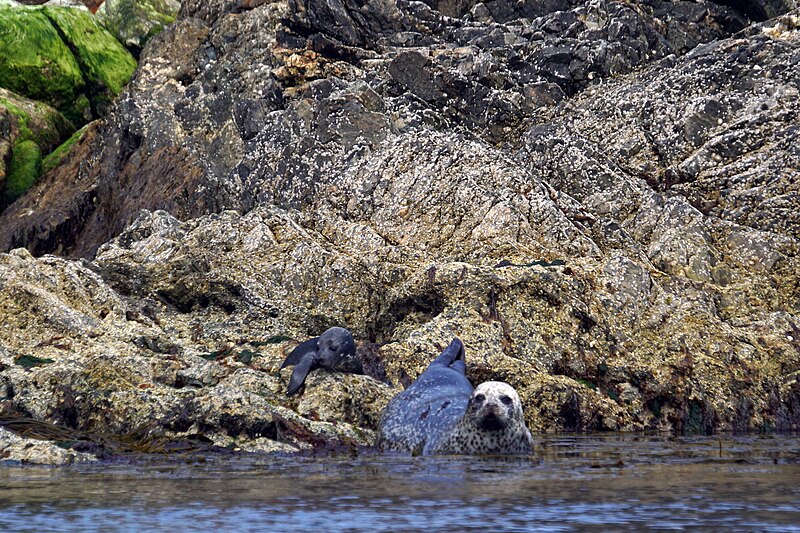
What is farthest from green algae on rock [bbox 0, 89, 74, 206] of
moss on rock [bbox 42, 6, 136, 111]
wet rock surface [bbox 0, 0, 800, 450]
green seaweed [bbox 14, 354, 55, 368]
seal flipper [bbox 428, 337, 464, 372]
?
seal flipper [bbox 428, 337, 464, 372]

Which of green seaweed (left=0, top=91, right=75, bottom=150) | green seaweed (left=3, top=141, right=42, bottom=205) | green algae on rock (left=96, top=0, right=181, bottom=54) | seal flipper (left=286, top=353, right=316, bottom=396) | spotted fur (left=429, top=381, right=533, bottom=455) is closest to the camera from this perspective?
spotted fur (left=429, top=381, right=533, bottom=455)

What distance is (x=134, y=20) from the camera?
22609mm

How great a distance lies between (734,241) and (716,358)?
8.75ft

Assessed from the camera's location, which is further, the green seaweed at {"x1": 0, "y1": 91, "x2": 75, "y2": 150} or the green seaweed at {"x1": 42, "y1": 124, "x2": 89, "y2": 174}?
the green seaweed at {"x1": 0, "y1": 91, "x2": 75, "y2": 150}

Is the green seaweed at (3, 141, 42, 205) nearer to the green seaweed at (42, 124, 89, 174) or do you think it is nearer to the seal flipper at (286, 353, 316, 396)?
the green seaweed at (42, 124, 89, 174)

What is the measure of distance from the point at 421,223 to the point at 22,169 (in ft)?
27.8

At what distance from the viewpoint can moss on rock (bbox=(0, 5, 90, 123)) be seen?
2061 centimetres

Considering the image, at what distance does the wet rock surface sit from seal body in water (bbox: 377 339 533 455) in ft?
1.41

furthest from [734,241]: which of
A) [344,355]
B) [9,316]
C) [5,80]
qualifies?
[5,80]

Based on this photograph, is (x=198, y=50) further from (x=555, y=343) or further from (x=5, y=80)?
(x=555, y=343)

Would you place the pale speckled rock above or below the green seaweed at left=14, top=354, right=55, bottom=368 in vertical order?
below

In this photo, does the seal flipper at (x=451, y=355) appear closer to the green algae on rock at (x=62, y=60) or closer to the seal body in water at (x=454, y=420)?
the seal body in water at (x=454, y=420)

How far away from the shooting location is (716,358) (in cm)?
1116

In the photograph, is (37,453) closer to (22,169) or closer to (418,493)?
(418,493)
